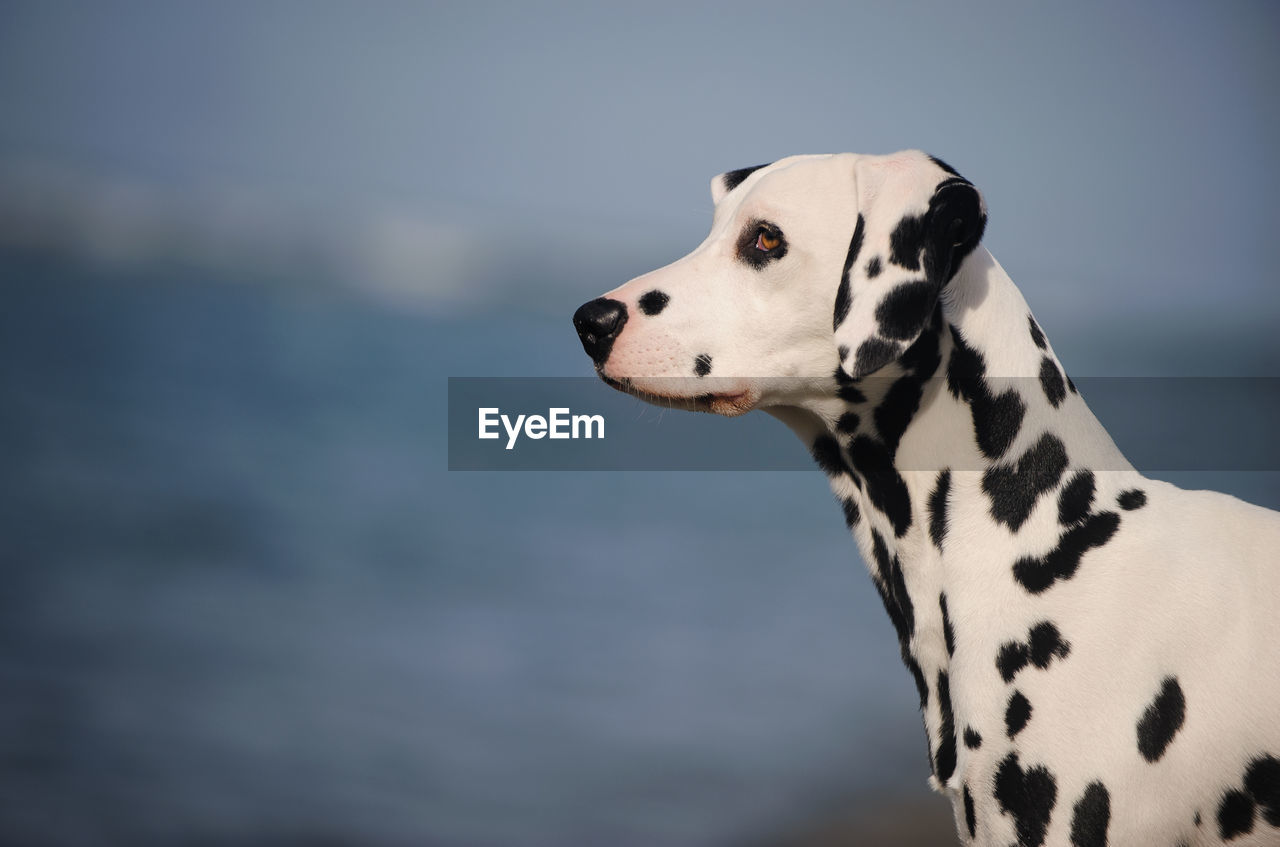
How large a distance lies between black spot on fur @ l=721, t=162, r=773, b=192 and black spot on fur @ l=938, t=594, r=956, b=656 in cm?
136

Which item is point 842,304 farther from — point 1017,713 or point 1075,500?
point 1017,713

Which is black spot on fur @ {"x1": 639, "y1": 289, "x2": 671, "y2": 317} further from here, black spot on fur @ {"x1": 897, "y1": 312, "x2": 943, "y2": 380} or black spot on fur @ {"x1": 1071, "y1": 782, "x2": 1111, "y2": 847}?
black spot on fur @ {"x1": 1071, "y1": 782, "x2": 1111, "y2": 847}

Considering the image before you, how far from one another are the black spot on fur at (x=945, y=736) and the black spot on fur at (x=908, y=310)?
2.76ft

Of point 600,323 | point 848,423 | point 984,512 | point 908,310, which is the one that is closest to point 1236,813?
point 984,512

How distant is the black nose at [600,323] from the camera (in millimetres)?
2574

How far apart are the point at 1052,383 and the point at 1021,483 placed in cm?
27

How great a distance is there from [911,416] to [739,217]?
68 cm

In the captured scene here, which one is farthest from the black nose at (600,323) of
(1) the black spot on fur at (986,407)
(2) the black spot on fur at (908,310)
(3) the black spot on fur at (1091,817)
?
(3) the black spot on fur at (1091,817)

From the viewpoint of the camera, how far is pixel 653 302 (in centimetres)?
259

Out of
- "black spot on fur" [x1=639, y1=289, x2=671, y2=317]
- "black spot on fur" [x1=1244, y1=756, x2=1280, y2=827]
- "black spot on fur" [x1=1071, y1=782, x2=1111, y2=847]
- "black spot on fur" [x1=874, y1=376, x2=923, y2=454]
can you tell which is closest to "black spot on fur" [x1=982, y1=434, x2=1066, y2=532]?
"black spot on fur" [x1=874, y1=376, x2=923, y2=454]

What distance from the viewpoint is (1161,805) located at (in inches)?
86.0

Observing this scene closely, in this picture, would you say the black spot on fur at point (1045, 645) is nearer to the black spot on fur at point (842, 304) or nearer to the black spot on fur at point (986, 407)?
the black spot on fur at point (986, 407)

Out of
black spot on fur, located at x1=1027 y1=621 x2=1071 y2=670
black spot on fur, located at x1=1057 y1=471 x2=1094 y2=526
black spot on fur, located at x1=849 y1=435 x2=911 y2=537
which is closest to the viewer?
black spot on fur, located at x1=1027 y1=621 x2=1071 y2=670

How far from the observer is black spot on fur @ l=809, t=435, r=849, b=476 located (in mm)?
2682
